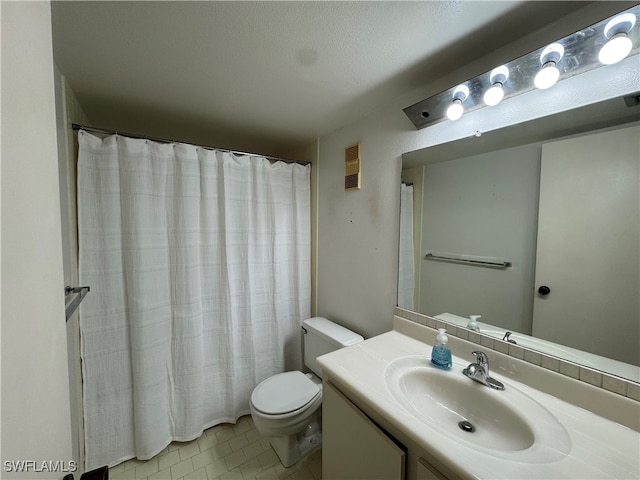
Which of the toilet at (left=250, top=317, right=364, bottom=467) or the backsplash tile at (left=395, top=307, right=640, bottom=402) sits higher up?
the backsplash tile at (left=395, top=307, right=640, bottom=402)

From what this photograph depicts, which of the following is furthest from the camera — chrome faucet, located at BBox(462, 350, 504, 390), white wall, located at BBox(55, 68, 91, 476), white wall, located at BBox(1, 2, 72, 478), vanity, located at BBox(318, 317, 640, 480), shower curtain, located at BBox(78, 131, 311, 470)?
shower curtain, located at BBox(78, 131, 311, 470)

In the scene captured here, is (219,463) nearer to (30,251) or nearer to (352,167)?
(30,251)

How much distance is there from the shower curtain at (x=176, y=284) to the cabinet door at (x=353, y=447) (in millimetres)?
955

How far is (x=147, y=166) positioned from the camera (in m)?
1.46

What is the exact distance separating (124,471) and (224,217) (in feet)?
5.27

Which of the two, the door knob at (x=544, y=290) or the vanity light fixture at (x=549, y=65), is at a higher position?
the vanity light fixture at (x=549, y=65)

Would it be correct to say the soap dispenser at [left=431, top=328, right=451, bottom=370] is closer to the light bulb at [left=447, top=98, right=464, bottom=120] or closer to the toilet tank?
the toilet tank

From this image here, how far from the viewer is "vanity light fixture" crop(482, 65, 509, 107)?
36.3 inches

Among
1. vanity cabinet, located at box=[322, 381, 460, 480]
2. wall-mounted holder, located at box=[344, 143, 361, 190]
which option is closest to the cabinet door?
vanity cabinet, located at box=[322, 381, 460, 480]

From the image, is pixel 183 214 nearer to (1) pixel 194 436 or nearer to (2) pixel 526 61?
(1) pixel 194 436

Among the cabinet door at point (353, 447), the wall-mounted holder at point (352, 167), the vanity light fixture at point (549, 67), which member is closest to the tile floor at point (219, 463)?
the cabinet door at point (353, 447)

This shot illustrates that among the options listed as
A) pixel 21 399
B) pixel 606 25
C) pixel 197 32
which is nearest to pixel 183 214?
pixel 197 32

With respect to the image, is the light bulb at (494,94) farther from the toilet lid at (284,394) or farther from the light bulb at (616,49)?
the toilet lid at (284,394)

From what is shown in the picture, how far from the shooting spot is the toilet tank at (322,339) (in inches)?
61.6
